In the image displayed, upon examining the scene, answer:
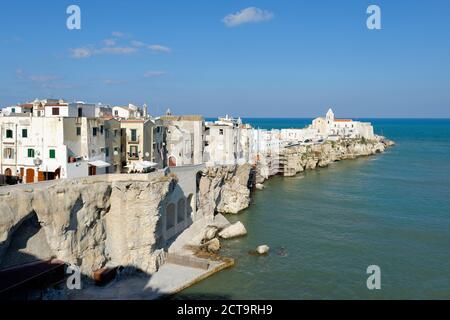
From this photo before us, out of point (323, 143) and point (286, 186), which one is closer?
point (286, 186)

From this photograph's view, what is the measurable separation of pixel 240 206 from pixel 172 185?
16471mm

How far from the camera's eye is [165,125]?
163 ft

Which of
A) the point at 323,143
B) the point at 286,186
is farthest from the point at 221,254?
the point at 323,143

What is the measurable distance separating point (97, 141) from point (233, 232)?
1555cm

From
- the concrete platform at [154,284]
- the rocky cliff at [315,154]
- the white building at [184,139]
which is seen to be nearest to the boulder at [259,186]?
the rocky cliff at [315,154]

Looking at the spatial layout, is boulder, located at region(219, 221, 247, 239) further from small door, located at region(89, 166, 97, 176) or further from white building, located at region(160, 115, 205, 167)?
small door, located at region(89, 166, 97, 176)

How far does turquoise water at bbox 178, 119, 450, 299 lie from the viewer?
29750mm

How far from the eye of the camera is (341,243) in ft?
128

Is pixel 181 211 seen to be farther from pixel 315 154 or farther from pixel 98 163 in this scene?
pixel 315 154

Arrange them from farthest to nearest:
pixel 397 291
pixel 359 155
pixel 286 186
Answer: pixel 359 155 < pixel 286 186 < pixel 397 291

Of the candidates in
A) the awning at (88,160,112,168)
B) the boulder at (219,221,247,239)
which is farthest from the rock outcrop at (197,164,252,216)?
the awning at (88,160,112,168)

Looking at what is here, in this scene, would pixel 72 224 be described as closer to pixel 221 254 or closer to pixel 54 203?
pixel 54 203

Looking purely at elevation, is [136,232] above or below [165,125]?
below
